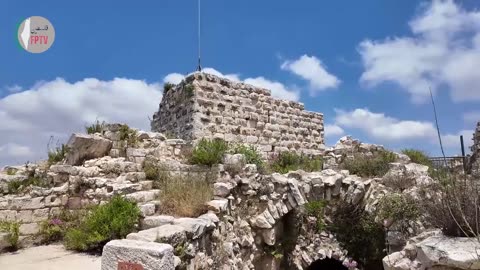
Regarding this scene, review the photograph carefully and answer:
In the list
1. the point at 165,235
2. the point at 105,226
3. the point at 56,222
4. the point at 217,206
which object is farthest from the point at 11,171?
the point at 165,235

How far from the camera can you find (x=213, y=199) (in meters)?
6.43

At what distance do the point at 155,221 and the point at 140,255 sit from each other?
168 centimetres

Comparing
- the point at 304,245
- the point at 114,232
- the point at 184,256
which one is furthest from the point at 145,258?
the point at 304,245

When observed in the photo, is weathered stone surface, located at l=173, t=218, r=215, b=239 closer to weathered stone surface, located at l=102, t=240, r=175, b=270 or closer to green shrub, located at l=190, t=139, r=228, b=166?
weathered stone surface, located at l=102, t=240, r=175, b=270

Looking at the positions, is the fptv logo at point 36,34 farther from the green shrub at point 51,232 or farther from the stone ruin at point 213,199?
the green shrub at point 51,232

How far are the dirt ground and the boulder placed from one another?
208 centimetres

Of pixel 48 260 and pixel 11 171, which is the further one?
pixel 11 171

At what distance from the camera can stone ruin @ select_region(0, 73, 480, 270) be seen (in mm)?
4332

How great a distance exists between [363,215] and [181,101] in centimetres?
575

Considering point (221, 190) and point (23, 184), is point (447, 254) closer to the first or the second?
point (221, 190)

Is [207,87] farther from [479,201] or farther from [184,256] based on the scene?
[479,201]

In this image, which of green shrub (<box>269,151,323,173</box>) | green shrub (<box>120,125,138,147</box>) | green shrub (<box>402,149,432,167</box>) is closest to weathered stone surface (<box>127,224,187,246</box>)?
green shrub (<box>120,125,138,147</box>)

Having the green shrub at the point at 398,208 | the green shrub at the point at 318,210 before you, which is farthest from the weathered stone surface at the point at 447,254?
the green shrub at the point at 318,210

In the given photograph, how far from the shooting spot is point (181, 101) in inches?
419
